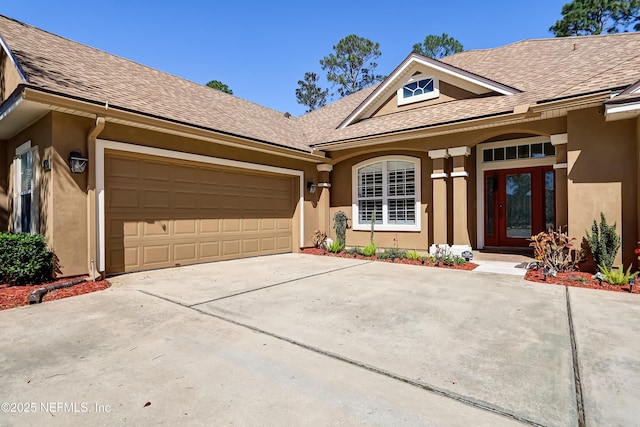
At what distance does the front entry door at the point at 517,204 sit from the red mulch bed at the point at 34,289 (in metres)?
10.2

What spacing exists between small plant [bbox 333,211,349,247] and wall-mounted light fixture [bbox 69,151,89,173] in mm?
7057

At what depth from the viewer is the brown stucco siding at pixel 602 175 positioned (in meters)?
6.37

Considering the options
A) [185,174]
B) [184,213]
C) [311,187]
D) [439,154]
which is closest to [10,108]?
[185,174]

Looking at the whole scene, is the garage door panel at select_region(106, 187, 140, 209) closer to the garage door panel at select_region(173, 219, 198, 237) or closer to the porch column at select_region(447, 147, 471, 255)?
the garage door panel at select_region(173, 219, 198, 237)

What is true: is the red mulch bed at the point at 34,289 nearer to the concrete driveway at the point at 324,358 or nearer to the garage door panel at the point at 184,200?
the concrete driveway at the point at 324,358

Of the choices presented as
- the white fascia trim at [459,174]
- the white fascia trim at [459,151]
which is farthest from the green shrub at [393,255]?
the white fascia trim at [459,151]

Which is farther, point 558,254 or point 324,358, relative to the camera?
point 558,254

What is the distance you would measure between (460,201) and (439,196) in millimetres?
567

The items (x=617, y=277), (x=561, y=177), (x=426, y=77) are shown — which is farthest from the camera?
(x=426, y=77)

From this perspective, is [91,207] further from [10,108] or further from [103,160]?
[10,108]

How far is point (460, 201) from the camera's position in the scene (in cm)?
896

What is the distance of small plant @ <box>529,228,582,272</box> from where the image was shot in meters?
6.79

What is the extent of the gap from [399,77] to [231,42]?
8030 mm

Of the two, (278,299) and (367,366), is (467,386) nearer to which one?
(367,366)
